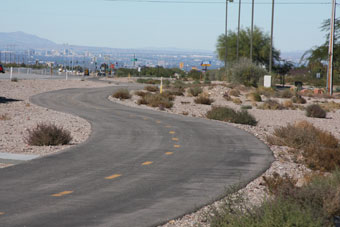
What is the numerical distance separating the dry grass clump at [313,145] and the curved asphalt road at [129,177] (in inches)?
41.0

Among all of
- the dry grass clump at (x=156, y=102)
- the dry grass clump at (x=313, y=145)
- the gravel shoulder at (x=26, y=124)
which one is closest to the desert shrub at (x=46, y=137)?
the gravel shoulder at (x=26, y=124)

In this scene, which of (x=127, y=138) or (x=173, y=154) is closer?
(x=173, y=154)

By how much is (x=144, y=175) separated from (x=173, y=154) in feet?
11.2

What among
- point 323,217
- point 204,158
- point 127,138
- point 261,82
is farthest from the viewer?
point 261,82


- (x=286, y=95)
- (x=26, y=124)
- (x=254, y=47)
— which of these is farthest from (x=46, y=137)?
(x=254, y=47)

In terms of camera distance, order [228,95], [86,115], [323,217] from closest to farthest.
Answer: [323,217]
[86,115]
[228,95]

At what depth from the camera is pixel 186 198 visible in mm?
10688

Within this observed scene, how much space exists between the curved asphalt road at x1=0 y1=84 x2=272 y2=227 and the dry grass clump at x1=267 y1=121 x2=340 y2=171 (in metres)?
1.04

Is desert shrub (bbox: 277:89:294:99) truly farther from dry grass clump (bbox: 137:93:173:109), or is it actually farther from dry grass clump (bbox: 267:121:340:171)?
dry grass clump (bbox: 267:121:340:171)

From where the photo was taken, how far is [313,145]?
54.7 feet

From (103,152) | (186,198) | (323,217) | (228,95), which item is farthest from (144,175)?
(228,95)

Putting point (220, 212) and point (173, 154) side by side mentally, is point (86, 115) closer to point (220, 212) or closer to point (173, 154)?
point (173, 154)

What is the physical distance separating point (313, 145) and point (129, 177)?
6.45 m

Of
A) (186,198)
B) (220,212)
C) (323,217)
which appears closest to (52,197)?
(186,198)
